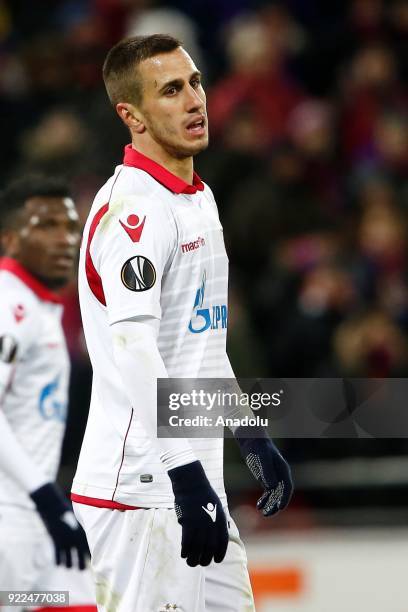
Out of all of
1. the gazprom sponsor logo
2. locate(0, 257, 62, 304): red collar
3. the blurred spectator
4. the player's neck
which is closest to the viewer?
the gazprom sponsor logo

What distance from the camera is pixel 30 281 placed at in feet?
17.3

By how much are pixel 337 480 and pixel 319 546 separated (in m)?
0.41

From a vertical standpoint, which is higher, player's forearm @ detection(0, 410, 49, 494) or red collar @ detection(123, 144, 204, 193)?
red collar @ detection(123, 144, 204, 193)

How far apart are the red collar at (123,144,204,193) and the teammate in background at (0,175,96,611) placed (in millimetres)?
1186

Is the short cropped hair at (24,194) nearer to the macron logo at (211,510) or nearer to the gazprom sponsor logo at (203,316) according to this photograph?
the gazprom sponsor logo at (203,316)

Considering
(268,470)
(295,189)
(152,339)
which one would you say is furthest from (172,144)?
(295,189)

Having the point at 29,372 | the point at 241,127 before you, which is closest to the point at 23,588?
the point at 29,372

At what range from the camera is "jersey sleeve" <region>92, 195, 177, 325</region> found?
3.69m

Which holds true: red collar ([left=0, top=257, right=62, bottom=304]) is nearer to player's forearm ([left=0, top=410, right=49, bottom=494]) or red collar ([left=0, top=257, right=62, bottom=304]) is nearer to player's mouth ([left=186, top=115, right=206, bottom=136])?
player's forearm ([left=0, top=410, right=49, bottom=494])

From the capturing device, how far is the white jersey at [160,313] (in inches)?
151

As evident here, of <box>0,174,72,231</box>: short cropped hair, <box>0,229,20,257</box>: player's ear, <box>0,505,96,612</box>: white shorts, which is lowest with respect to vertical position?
<box>0,505,96,612</box>: white shorts

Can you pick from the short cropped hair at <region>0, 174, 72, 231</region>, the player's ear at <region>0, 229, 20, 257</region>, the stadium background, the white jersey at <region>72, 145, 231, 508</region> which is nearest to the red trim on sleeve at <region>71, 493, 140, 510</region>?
the white jersey at <region>72, 145, 231, 508</region>

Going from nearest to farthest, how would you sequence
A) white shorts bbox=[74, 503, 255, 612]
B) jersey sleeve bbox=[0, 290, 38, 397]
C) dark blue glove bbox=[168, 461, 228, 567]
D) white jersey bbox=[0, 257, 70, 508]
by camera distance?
1. dark blue glove bbox=[168, 461, 228, 567]
2. white shorts bbox=[74, 503, 255, 612]
3. jersey sleeve bbox=[0, 290, 38, 397]
4. white jersey bbox=[0, 257, 70, 508]

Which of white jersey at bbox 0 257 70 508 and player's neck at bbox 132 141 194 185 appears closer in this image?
player's neck at bbox 132 141 194 185
